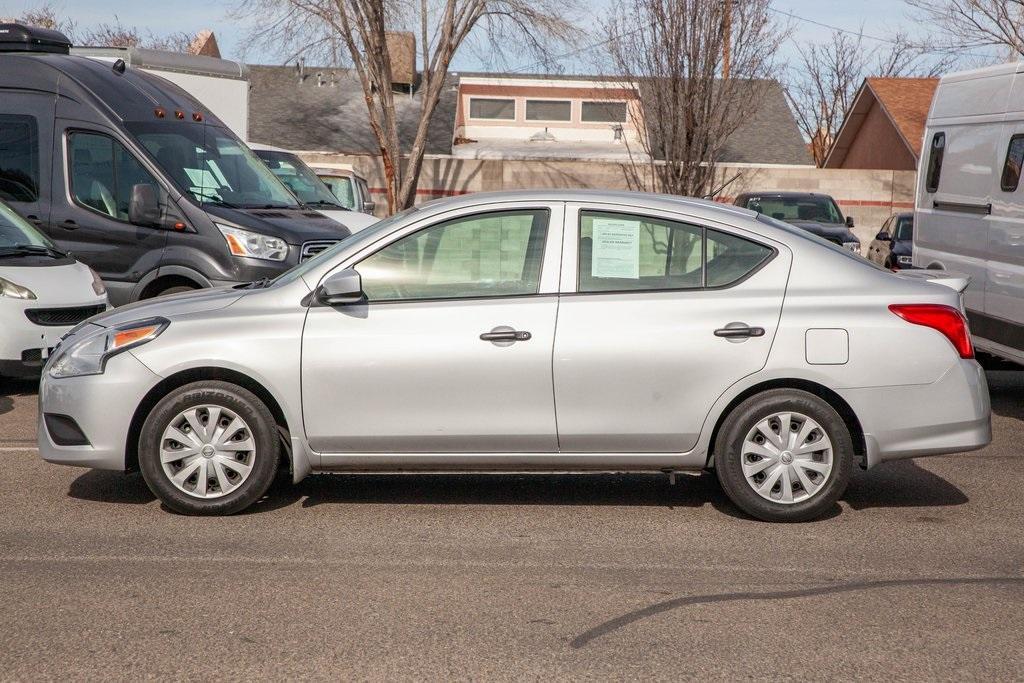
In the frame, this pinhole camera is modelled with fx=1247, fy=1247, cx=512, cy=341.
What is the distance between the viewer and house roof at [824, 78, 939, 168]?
3866 cm

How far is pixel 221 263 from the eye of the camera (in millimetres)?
10844

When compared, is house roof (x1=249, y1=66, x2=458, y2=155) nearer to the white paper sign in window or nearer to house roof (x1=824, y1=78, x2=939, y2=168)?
house roof (x1=824, y1=78, x2=939, y2=168)

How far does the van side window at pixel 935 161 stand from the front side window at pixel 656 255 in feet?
18.5

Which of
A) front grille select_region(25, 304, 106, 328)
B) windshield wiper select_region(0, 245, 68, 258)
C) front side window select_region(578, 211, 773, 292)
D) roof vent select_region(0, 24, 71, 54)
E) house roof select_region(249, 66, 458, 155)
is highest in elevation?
house roof select_region(249, 66, 458, 155)

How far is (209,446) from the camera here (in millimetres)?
6297

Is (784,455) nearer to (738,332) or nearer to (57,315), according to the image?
(738,332)

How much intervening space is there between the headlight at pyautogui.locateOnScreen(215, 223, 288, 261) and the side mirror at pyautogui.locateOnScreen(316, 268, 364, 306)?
4.82 meters

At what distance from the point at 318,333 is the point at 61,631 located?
6.79 ft

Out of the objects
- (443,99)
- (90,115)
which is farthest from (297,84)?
(90,115)

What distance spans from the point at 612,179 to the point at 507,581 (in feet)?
79.9

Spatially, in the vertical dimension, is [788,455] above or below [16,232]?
below

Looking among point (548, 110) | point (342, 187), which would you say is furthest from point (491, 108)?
point (342, 187)

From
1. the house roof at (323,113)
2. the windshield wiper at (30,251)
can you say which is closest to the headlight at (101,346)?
the windshield wiper at (30,251)

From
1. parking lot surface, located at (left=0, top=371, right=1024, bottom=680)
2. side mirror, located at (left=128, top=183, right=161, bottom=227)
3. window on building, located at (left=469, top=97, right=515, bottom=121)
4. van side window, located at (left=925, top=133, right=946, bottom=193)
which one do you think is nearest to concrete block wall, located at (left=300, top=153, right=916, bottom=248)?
window on building, located at (left=469, top=97, right=515, bottom=121)
